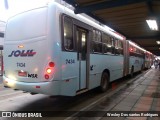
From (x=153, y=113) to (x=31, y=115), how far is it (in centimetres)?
364

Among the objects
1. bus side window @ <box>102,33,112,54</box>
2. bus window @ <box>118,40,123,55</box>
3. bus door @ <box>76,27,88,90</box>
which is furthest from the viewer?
bus window @ <box>118,40,123,55</box>

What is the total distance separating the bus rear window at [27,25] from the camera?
242 inches

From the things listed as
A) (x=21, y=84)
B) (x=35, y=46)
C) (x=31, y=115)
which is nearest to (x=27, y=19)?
(x=35, y=46)

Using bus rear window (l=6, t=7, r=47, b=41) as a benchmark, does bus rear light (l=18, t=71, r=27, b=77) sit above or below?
below

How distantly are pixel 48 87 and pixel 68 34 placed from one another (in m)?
1.76

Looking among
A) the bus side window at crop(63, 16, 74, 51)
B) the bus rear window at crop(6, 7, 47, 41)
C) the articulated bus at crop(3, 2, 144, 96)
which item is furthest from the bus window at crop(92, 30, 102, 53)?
the bus rear window at crop(6, 7, 47, 41)

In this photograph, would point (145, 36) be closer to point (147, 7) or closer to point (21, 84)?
point (147, 7)

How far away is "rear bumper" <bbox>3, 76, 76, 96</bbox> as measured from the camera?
18.9 feet

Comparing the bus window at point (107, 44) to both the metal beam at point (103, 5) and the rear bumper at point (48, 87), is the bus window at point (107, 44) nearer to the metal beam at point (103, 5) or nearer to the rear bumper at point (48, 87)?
the metal beam at point (103, 5)

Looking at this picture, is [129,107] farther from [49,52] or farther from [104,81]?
[49,52]

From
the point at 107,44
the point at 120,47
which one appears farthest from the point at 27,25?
the point at 120,47

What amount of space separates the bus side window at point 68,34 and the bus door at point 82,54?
51 cm

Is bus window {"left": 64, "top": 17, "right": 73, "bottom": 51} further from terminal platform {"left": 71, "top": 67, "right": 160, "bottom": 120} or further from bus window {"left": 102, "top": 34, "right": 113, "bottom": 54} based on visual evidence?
bus window {"left": 102, "top": 34, "right": 113, "bottom": 54}

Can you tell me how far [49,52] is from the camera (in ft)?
19.1
